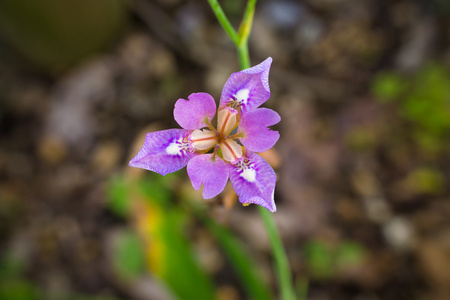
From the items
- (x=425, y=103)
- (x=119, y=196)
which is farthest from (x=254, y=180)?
(x=425, y=103)

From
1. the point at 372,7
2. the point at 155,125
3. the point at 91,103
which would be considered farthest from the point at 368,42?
the point at 91,103

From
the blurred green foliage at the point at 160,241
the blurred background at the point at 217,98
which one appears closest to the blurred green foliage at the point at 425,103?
the blurred background at the point at 217,98

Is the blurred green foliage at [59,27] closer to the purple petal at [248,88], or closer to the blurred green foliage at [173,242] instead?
the blurred green foliage at [173,242]

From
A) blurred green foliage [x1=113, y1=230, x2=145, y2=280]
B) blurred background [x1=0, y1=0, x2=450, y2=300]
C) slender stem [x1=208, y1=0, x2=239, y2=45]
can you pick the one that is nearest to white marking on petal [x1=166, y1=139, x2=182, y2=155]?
slender stem [x1=208, y1=0, x2=239, y2=45]

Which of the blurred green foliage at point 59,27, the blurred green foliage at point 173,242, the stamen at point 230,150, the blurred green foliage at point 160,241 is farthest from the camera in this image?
the blurred green foliage at point 59,27

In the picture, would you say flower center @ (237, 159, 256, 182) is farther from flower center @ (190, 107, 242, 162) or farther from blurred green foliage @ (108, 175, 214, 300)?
blurred green foliage @ (108, 175, 214, 300)

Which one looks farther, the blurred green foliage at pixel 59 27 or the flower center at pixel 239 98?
the blurred green foliage at pixel 59 27

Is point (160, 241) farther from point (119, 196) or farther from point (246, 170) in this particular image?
point (246, 170)

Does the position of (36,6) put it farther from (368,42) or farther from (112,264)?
(368,42)
